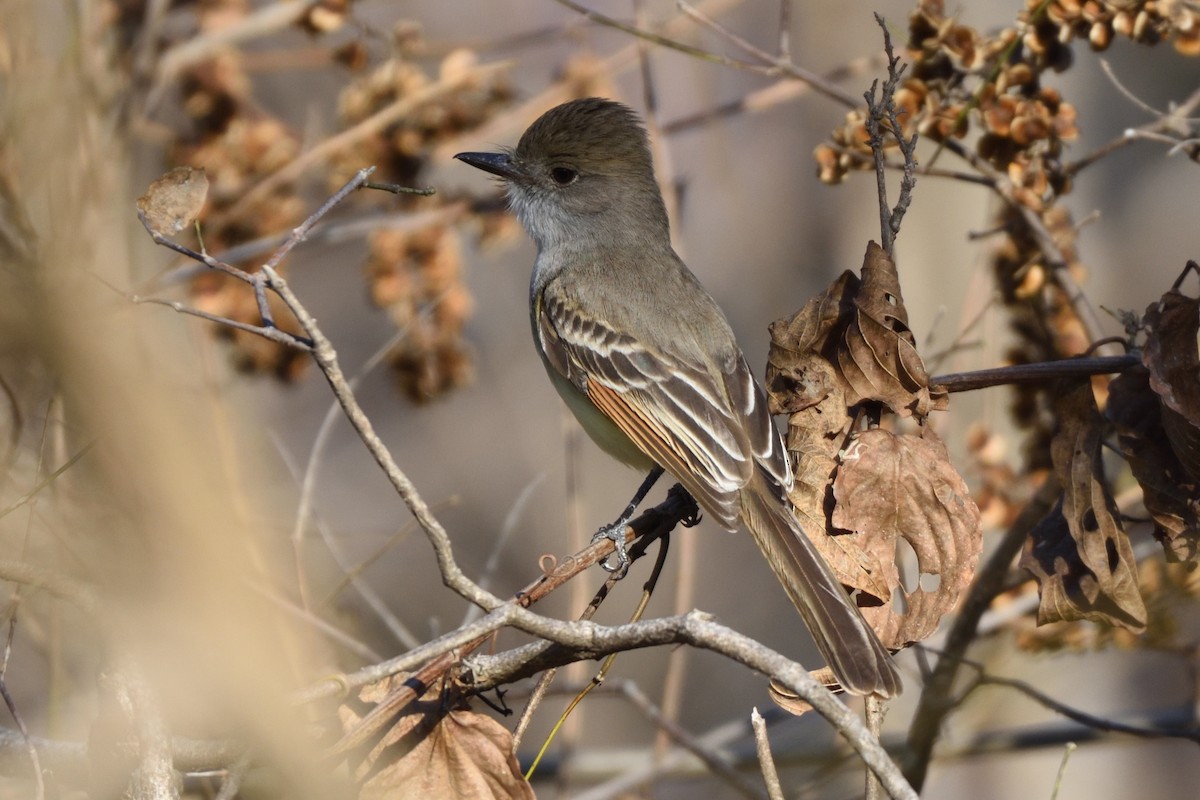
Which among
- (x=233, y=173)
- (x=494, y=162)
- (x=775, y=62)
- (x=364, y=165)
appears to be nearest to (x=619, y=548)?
(x=775, y=62)

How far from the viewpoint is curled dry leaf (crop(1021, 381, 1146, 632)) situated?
309cm

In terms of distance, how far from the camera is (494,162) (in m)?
5.20

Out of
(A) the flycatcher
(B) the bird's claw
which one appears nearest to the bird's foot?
(B) the bird's claw

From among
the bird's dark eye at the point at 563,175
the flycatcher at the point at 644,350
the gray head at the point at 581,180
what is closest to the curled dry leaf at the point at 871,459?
the flycatcher at the point at 644,350

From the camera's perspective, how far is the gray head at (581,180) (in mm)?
5273

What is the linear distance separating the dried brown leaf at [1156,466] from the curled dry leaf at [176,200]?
92.6 inches

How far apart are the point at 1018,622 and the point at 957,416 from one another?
5.84 feet

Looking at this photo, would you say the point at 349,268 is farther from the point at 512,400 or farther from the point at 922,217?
the point at 922,217

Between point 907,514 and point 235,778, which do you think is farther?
point 907,514

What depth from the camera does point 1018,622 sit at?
15.9ft

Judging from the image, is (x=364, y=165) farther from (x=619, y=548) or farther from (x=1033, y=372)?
(x=1033, y=372)

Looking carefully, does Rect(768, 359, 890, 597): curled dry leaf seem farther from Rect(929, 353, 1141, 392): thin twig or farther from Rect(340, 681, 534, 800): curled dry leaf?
Rect(340, 681, 534, 800): curled dry leaf

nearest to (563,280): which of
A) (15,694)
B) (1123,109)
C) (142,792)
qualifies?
(142,792)

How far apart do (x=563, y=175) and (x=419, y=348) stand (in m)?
1.05
